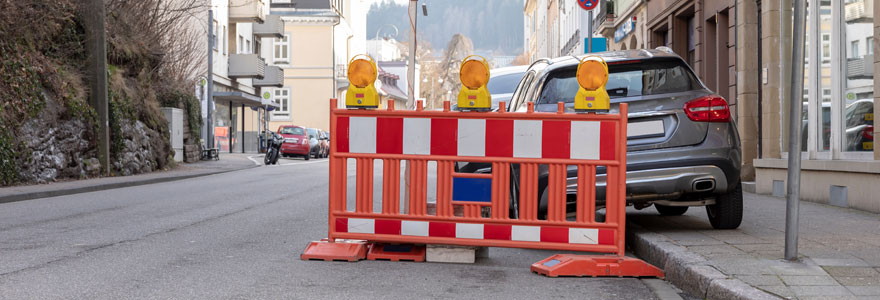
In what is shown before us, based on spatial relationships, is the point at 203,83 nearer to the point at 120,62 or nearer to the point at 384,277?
the point at 120,62

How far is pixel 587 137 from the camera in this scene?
630 centimetres

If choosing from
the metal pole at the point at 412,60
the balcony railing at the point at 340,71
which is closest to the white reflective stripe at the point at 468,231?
the metal pole at the point at 412,60

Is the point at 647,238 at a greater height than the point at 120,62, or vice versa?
the point at 120,62

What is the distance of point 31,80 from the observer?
1680cm

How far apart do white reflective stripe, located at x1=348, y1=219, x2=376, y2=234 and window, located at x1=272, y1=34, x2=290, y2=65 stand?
62.9 meters

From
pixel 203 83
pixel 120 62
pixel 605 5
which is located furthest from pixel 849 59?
pixel 203 83

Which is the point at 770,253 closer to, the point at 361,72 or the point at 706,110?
the point at 706,110

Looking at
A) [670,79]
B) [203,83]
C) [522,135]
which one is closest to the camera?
[522,135]

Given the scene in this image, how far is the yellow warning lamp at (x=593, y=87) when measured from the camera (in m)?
6.32

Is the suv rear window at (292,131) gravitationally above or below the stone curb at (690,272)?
above

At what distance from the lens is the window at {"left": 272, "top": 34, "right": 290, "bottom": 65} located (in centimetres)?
6826

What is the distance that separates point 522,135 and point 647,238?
161 centimetres

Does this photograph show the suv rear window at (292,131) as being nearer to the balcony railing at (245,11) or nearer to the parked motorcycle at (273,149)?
the balcony railing at (245,11)

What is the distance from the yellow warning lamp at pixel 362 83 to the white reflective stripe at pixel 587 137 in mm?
1371
